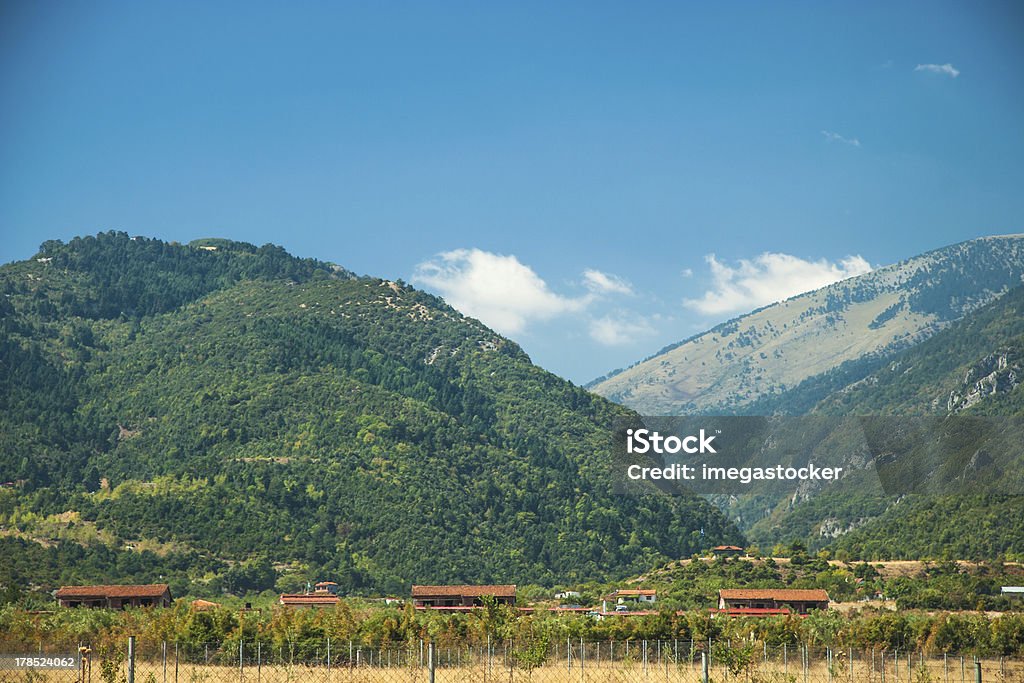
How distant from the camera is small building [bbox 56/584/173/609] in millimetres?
69750

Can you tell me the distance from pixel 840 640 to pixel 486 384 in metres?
98.2

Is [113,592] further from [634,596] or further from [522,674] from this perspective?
[522,674]

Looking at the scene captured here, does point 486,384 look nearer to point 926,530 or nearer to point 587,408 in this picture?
point 587,408

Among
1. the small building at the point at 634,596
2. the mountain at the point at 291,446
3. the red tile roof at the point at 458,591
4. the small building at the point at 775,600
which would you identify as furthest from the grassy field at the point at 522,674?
the mountain at the point at 291,446

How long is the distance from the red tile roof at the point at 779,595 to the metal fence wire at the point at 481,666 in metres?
28.6

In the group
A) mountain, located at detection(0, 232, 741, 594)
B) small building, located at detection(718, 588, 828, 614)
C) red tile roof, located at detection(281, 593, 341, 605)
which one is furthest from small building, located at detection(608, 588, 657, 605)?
red tile roof, located at detection(281, 593, 341, 605)

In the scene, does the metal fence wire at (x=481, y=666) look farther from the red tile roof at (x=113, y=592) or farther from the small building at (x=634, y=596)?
the small building at (x=634, y=596)

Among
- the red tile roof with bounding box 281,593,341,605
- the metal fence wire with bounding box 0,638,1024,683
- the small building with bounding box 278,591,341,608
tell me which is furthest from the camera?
the red tile roof with bounding box 281,593,341,605

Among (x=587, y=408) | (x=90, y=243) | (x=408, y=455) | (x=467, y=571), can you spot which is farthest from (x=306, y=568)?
(x=90, y=243)

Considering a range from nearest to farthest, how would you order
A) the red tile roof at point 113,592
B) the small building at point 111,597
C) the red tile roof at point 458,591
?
the small building at point 111,597 < the red tile roof at point 113,592 < the red tile roof at point 458,591

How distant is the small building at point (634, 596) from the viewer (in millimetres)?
81125

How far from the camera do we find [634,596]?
8256 cm

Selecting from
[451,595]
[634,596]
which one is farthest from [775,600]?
[451,595]

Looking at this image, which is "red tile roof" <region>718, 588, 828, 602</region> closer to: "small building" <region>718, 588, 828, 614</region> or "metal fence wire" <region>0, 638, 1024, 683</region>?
"small building" <region>718, 588, 828, 614</region>
